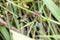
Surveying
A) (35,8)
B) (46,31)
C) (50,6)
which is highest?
(50,6)

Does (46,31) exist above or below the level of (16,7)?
below

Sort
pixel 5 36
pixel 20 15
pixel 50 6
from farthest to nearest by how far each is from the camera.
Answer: pixel 20 15, pixel 5 36, pixel 50 6

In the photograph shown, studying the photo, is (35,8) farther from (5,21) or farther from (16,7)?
(5,21)

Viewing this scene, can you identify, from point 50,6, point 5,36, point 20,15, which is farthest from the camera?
point 20,15

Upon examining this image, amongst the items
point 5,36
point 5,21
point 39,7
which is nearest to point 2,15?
point 5,21

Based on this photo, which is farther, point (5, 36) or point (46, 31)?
point (46, 31)

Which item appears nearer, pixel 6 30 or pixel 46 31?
pixel 6 30

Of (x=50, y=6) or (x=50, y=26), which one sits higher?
(x=50, y=6)

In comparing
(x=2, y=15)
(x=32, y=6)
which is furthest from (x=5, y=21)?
(x=32, y=6)

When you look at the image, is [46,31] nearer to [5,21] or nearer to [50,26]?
[50,26]
